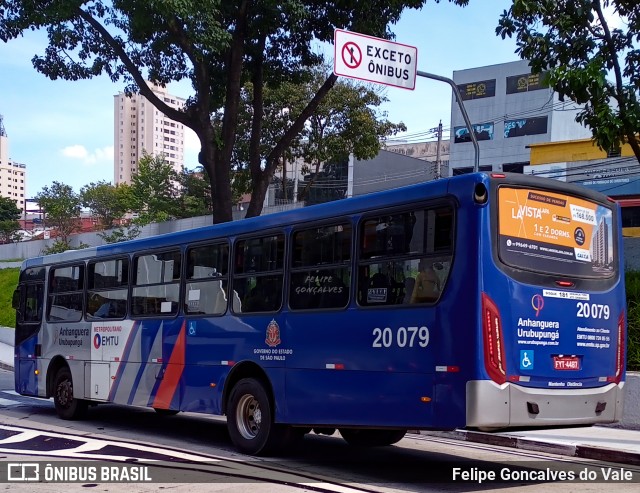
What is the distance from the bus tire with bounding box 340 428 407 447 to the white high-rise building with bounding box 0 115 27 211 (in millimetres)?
179834

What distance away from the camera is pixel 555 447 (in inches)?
453

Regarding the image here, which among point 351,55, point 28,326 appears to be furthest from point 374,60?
point 28,326

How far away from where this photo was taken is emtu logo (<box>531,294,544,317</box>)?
26.3 feet

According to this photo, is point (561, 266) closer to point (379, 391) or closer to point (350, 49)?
point (379, 391)

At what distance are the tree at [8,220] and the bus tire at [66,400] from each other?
218 ft

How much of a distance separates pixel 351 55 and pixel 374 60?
48 cm

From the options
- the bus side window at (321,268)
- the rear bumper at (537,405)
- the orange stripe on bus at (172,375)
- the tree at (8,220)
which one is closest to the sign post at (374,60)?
the bus side window at (321,268)

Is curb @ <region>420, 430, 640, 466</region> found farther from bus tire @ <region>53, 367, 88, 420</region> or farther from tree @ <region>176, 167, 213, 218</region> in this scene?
tree @ <region>176, 167, 213, 218</region>

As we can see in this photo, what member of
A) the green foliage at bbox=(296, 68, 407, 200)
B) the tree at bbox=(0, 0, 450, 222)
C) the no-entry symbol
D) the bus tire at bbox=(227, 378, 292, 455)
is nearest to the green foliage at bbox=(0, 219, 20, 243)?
the green foliage at bbox=(296, 68, 407, 200)

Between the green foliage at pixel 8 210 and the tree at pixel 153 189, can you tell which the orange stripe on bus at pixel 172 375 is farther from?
the green foliage at pixel 8 210

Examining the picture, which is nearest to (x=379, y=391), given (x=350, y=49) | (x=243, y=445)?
(x=243, y=445)

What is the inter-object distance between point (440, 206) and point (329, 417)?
2.71m

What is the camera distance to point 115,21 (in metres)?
19.8

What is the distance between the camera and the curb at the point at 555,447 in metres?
10.7
